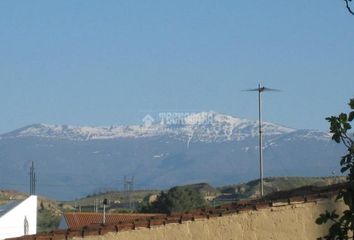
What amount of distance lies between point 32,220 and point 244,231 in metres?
20.0

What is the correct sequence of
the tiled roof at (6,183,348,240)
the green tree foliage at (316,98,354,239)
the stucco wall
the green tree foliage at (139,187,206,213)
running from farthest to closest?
1. the green tree foliage at (139,187,206,213)
2. the stucco wall
3. the tiled roof at (6,183,348,240)
4. the green tree foliage at (316,98,354,239)

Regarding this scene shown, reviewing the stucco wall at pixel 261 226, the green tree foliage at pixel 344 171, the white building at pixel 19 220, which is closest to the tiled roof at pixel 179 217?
the stucco wall at pixel 261 226

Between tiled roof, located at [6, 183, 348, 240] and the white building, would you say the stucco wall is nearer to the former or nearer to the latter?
tiled roof, located at [6, 183, 348, 240]

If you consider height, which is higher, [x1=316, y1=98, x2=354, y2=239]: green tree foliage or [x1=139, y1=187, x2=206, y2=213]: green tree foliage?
[x1=139, y1=187, x2=206, y2=213]: green tree foliage

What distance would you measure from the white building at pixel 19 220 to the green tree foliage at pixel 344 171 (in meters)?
22.9

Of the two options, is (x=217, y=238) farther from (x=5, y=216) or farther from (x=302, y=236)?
(x=5, y=216)

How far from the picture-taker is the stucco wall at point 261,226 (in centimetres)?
1598

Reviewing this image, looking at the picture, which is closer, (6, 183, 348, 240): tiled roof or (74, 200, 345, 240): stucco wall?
(6, 183, 348, 240): tiled roof

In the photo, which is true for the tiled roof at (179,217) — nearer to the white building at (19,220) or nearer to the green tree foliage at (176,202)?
the white building at (19,220)

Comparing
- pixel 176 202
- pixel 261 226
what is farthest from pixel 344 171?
pixel 176 202

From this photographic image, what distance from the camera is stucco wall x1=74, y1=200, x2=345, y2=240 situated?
16.0m

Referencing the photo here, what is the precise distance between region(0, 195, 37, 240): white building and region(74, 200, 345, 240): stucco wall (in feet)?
53.6

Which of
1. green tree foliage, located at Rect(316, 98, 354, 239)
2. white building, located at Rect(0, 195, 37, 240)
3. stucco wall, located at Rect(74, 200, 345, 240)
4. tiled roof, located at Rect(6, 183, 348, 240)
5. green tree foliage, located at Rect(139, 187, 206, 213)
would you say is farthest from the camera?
green tree foliage, located at Rect(139, 187, 206, 213)

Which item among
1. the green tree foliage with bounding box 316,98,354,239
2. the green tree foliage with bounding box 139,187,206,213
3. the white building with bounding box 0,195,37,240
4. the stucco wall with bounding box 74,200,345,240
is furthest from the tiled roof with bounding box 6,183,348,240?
the green tree foliage with bounding box 139,187,206,213
